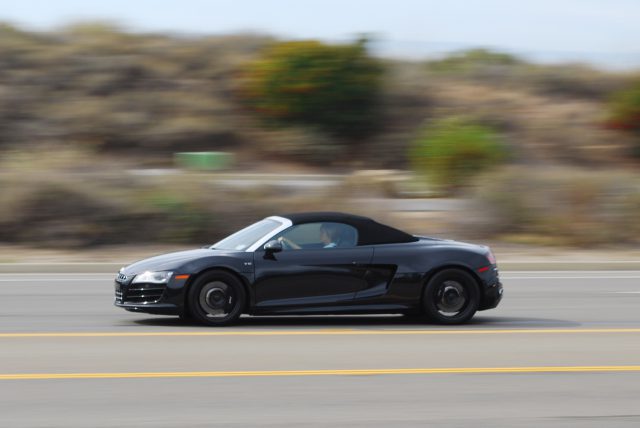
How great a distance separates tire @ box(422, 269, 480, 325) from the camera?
1144 cm

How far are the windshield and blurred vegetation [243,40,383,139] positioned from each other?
2510 centimetres

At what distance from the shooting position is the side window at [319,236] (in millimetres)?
11367

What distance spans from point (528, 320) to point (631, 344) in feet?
6.33

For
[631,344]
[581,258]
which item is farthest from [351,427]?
[581,258]

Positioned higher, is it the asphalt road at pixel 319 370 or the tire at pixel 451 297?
the tire at pixel 451 297

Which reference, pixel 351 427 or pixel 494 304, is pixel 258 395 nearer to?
pixel 351 427

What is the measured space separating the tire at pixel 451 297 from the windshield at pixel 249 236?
1.67m

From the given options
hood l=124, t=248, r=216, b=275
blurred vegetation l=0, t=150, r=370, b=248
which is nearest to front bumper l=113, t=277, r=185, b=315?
hood l=124, t=248, r=216, b=275

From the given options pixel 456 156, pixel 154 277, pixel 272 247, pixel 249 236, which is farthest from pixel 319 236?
pixel 456 156

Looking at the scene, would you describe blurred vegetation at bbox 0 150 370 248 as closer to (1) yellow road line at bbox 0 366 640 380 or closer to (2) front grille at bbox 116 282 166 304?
(2) front grille at bbox 116 282 166 304

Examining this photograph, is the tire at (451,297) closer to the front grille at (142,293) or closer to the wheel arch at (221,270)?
the wheel arch at (221,270)

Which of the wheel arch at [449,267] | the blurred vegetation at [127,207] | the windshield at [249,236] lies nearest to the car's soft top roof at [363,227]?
the windshield at [249,236]

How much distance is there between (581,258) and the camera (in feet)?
68.7

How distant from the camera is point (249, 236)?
11.6 metres
